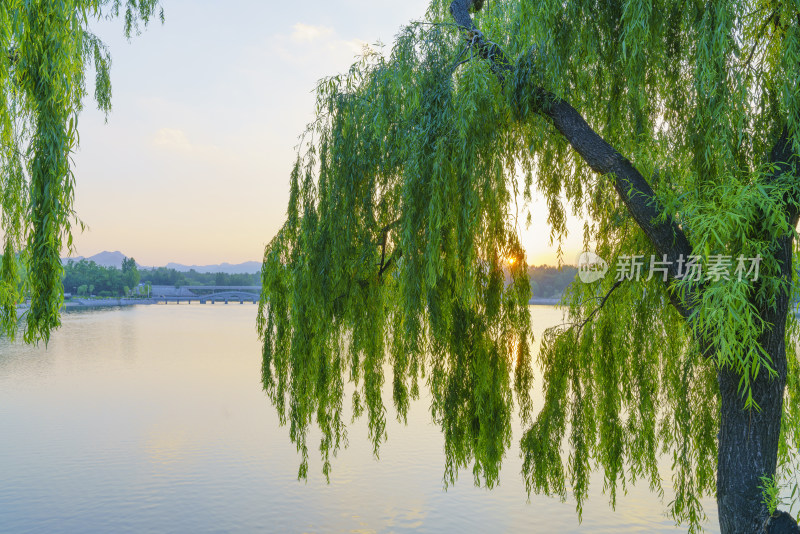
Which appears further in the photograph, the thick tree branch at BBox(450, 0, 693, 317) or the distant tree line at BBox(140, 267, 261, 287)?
the distant tree line at BBox(140, 267, 261, 287)

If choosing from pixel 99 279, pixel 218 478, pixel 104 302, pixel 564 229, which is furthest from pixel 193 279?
pixel 564 229

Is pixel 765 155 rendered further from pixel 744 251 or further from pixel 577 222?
pixel 577 222

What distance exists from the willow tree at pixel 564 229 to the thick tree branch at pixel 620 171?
0.01 metres

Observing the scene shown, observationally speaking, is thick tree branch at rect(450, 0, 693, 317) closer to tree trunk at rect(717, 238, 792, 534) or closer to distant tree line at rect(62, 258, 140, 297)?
tree trunk at rect(717, 238, 792, 534)

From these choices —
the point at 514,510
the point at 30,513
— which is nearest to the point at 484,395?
the point at 514,510

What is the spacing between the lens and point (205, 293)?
71.1 metres

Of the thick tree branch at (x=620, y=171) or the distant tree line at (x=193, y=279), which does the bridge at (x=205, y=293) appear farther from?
the thick tree branch at (x=620, y=171)

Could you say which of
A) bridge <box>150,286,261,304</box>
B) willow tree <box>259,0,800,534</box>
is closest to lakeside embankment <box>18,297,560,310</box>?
bridge <box>150,286,261,304</box>

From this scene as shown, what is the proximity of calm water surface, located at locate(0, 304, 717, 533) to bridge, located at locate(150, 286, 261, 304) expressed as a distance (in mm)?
50277

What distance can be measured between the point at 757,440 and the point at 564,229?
160 centimetres

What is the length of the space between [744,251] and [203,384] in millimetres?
13242

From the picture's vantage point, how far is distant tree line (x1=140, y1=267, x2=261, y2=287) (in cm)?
7388

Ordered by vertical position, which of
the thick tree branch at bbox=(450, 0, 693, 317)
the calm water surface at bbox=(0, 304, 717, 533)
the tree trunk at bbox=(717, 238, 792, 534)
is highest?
the thick tree branch at bbox=(450, 0, 693, 317)

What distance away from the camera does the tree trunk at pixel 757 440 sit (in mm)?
2736
